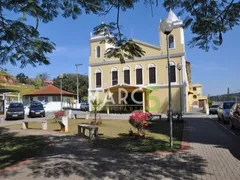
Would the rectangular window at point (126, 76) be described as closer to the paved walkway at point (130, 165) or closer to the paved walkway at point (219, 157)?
the paved walkway at point (219, 157)

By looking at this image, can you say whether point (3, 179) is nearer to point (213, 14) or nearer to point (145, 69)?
point (213, 14)

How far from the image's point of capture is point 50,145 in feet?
31.5

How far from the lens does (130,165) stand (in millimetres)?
6574

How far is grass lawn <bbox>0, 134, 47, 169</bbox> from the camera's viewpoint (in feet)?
24.6

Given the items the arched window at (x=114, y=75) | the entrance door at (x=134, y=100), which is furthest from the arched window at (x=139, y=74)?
the arched window at (x=114, y=75)

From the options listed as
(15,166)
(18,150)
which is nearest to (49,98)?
(18,150)

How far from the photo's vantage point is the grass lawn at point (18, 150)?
7.51m

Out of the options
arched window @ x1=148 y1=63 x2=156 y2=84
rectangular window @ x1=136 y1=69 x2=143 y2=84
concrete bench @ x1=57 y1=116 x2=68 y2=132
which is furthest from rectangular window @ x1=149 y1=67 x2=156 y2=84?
concrete bench @ x1=57 y1=116 x2=68 y2=132

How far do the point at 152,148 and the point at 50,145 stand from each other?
12.8 ft

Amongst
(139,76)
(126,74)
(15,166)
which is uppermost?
(126,74)

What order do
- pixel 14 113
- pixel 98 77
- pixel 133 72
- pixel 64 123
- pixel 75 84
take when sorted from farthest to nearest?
pixel 75 84, pixel 98 77, pixel 133 72, pixel 14 113, pixel 64 123

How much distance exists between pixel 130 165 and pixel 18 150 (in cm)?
454

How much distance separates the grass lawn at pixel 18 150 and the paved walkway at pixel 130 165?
583 mm

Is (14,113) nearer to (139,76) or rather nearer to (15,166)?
(139,76)
